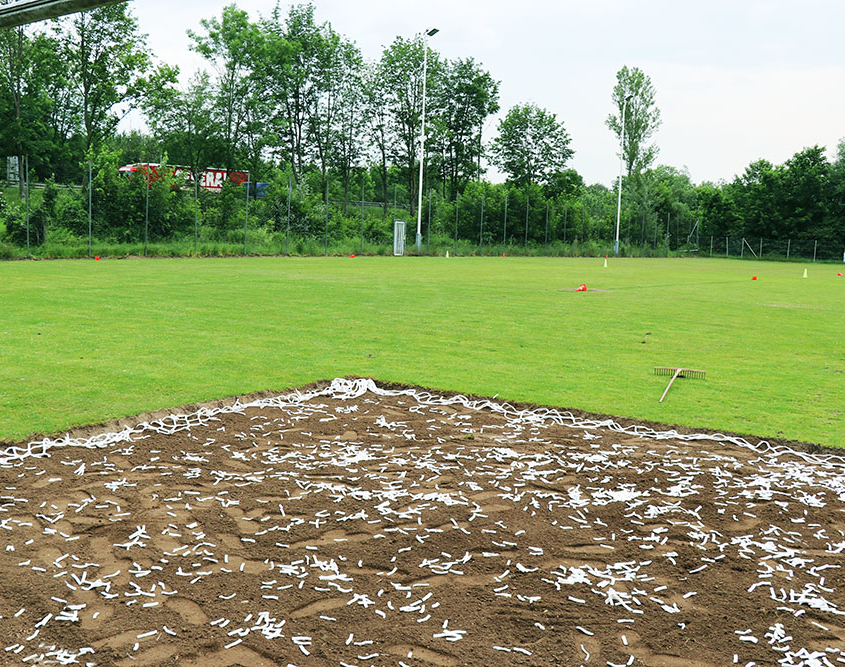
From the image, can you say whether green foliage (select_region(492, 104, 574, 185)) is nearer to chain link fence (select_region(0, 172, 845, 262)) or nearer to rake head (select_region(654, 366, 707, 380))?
chain link fence (select_region(0, 172, 845, 262))

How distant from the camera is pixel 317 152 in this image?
55375mm

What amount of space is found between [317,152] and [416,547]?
2125 inches

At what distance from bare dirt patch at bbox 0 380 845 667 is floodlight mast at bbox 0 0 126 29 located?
2771 mm

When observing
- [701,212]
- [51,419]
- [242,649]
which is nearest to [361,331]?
[51,419]

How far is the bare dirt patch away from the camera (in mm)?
3008

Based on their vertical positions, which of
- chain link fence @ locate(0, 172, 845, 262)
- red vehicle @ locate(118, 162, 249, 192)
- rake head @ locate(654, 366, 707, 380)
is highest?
red vehicle @ locate(118, 162, 249, 192)

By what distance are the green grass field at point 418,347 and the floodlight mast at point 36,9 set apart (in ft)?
9.36

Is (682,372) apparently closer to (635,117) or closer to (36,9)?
(36,9)

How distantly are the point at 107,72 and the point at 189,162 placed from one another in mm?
7488

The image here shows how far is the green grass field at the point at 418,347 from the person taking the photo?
689 cm

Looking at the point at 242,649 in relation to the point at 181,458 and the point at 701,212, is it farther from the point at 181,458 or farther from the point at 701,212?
the point at 701,212

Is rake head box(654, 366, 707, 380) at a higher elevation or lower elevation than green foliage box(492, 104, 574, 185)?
lower

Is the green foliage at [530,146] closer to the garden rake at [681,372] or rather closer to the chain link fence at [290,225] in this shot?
the chain link fence at [290,225]

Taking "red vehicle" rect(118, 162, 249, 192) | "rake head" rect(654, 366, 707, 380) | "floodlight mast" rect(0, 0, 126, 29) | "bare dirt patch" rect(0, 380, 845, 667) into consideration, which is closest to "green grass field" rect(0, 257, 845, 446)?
"rake head" rect(654, 366, 707, 380)
